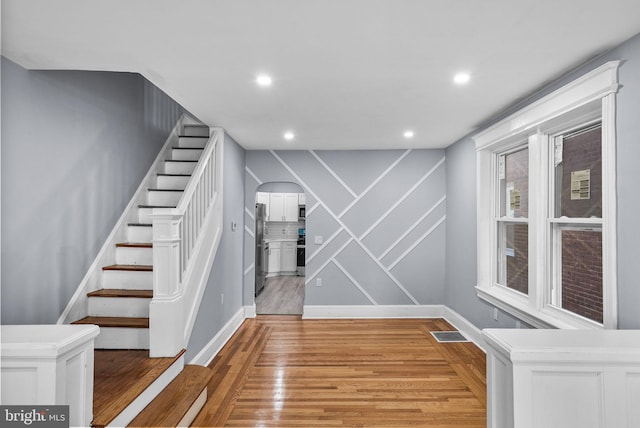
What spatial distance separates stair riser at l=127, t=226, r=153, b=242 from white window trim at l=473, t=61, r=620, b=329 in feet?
11.7

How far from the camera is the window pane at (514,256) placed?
3131 millimetres

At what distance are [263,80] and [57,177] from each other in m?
1.77

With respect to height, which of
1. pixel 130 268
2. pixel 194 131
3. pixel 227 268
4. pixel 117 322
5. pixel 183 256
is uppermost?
pixel 194 131

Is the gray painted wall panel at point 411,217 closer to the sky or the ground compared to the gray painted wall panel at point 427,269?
closer to the sky

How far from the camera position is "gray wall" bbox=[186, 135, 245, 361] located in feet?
10.6

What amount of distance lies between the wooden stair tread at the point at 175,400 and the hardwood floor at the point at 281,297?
241cm

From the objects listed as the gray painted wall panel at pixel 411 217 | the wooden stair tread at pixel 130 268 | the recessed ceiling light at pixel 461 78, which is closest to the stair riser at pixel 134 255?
the wooden stair tread at pixel 130 268

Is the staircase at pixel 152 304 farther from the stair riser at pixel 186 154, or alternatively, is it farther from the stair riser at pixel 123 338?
the stair riser at pixel 186 154

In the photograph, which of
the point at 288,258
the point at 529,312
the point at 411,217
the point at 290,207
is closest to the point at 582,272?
the point at 529,312

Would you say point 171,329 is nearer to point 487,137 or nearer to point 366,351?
point 366,351

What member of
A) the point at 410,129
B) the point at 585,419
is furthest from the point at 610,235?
the point at 410,129

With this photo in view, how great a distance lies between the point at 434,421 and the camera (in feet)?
7.65

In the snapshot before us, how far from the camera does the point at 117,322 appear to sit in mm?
2652

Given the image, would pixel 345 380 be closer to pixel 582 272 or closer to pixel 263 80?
pixel 582 272
